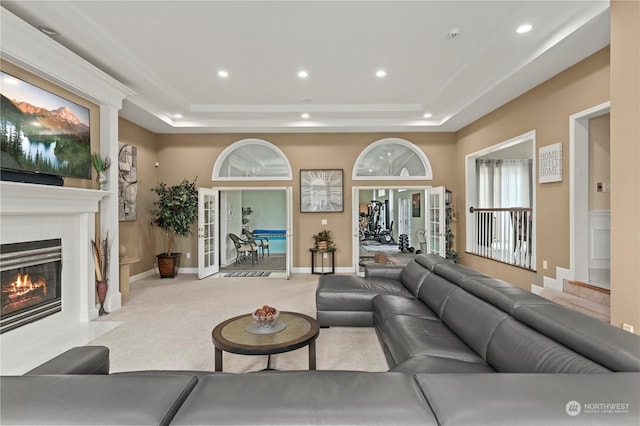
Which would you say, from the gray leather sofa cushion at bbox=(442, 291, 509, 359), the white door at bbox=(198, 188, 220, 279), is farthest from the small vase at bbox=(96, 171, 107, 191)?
the gray leather sofa cushion at bbox=(442, 291, 509, 359)

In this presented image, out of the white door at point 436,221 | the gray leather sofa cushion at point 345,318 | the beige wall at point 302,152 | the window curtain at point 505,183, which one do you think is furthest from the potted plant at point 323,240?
the window curtain at point 505,183

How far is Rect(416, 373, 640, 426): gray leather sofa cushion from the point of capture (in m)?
0.84

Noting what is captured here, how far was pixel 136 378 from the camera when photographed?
1027 millimetres

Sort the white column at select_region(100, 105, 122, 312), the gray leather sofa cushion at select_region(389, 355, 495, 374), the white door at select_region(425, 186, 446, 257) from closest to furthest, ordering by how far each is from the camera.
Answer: the gray leather sofa cushion at select_region(389, 355, 495, 374)
the white column at select_region(100, 105, 122, 312)
the white door at select_region(425, 186, 446, 257)

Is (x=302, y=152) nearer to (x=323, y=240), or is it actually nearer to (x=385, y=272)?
(x=323, y=240)

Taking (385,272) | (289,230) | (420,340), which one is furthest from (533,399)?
(289,230)

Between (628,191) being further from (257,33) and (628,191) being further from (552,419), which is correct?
(257,33)

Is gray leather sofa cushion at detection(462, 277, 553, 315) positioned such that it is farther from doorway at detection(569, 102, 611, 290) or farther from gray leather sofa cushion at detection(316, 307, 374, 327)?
→ doorway at detection(569, 102, 611, 290)

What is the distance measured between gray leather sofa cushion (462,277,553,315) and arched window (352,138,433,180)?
4358 millimetres

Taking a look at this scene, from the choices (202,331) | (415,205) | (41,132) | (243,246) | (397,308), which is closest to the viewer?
(397,308)

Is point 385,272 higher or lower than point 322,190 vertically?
lower

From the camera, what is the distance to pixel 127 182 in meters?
5.56

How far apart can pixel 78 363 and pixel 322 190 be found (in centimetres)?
542

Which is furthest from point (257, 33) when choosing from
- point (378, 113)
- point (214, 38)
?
point (378, 113)
